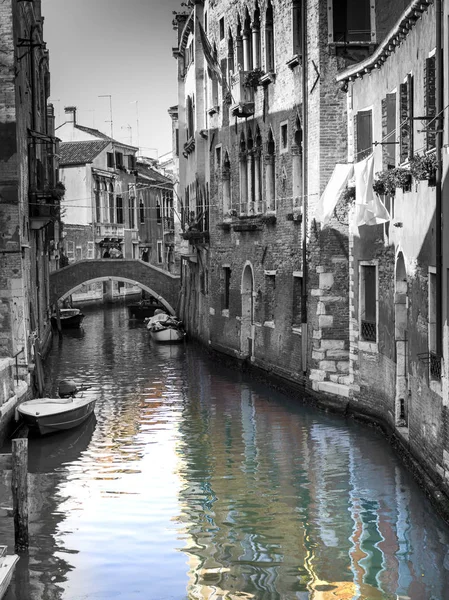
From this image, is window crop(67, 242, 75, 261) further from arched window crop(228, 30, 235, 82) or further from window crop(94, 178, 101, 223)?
arched window crop(228, 30, 235, 82)

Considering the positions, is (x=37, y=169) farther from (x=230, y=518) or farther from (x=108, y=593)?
(x=108, y=593)

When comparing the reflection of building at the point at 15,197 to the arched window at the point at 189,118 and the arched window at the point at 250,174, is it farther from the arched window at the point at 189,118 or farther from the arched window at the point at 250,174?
the arched window at the point at 189,118

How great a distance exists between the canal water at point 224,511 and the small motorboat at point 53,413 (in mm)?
220

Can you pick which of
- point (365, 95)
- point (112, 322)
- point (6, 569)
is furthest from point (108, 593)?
point (112, 322)

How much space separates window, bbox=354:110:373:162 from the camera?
51.3 feet

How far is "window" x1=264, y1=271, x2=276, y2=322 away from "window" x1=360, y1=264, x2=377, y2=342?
4859 millimetres

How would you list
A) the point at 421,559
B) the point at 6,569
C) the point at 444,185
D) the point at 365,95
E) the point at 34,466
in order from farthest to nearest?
1. the point at 365,95
2. the point at 34,466
3. the point at 444,185
4. the point at 421,559
5. the point at 6,569

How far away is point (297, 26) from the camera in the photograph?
18.8 meters

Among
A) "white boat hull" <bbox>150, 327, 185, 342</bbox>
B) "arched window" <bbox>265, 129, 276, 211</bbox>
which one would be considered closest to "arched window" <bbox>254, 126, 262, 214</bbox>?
"arched window" <bbox>265, 129, 276, 211</bbox>

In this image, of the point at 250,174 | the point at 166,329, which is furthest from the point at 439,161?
the point at 166,329

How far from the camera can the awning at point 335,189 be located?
15.4m

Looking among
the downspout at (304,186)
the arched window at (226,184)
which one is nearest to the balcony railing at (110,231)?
the arched window at (226,184)

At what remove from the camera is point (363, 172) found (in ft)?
47.8

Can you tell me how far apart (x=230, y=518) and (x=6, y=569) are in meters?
3.08
